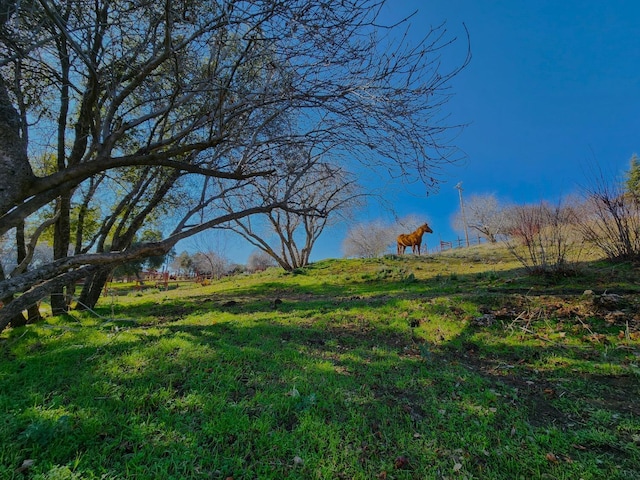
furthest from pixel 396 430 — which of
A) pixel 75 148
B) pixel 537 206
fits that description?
pixel 75 148

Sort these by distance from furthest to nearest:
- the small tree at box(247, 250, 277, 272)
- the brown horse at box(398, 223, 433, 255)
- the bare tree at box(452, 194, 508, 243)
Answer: the small tree at box(247, 250, 277, 272)
the bare tree at box(452, 194, 508, 243)
the brown horse at box(398, 223, 433, 255)

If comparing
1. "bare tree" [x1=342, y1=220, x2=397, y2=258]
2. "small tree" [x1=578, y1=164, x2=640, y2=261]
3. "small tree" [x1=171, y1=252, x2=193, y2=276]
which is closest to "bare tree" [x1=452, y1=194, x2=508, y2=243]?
"bare tree" [x1=342, y1=220, x2=397, y2=258]

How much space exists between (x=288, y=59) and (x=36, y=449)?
3902 millimetres

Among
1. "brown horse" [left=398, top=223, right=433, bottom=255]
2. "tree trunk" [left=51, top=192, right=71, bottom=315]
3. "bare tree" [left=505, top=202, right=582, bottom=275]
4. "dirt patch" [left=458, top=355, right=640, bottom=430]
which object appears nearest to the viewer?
"dirt patch" [left=458, top=355, right=640, bottom=430]

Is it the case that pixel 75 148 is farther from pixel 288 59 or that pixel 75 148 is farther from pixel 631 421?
pixel 631 421

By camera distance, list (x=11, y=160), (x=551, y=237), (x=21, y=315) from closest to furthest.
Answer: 1. (x=11, y=160)
2. (x=21, y=315)
3. (x=551, y=237)

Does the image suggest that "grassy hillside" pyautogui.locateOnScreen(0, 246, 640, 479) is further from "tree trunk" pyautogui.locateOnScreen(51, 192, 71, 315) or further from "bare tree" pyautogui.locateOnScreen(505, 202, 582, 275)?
"tree trunk" pyautogui.locateOnScreen(51, 192, 71, 315)

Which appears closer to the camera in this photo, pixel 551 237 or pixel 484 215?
pixel 551 237

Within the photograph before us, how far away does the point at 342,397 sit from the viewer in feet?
8.44

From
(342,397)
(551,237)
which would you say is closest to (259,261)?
(551,237)

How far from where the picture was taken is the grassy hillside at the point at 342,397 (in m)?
1.83

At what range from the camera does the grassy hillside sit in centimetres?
183

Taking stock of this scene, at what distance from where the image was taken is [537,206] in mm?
6723

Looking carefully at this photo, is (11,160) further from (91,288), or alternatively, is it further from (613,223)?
(613,223)
